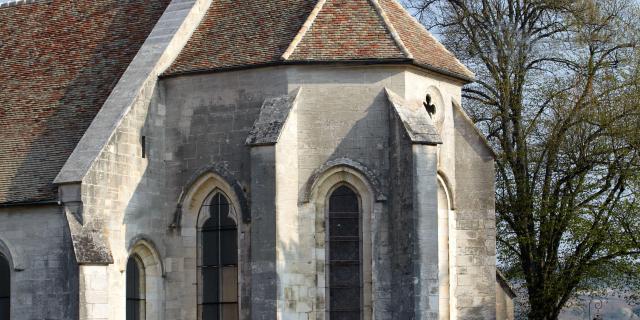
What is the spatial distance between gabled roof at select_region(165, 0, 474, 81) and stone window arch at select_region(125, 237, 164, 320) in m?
4.45

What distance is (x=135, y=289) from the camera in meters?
31.4

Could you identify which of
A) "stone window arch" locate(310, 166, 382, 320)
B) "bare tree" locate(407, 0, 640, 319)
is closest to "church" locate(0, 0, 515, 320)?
"stone window arch" locate(310, 166, 382, 320)

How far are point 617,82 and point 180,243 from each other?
1568 centimetres

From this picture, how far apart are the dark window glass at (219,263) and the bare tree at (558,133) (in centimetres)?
1198

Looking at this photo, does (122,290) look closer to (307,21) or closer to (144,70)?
(144,70)

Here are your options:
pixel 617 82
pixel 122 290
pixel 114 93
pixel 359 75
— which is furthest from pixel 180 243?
pixel 617 82

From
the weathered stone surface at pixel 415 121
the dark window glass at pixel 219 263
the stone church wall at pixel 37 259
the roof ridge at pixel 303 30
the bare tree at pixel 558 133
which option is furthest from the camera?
the bare tree at pixel 558 133

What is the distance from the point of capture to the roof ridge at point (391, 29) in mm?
30789

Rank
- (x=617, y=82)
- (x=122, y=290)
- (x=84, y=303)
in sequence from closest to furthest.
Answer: (x=84, y=303), (x=122, y=290), (x=617, y=82)

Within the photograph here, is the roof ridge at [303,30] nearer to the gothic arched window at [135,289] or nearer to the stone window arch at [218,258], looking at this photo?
the stone window arch at [218,258]

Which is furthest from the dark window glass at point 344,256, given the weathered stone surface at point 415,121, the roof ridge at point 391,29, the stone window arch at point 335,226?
the roof ridge at point 391,29

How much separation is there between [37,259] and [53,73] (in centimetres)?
603

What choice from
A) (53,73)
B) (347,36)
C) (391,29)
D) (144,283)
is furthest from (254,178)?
(53,73)

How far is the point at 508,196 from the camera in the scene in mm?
40812
